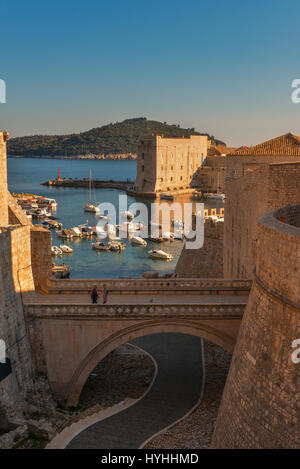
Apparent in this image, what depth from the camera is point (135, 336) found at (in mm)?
14391

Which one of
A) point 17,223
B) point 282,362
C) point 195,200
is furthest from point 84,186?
point 282,362

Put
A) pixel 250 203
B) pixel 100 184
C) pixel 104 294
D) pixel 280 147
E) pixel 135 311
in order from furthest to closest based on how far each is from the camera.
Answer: pixel 100 184 → pixel 280 147 → pixel 250 203 → pixel 104 294 → pixel 135 311

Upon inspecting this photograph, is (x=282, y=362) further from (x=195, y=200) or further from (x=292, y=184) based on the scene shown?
(x=195, y=200)

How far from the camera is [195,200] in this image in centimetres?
7538

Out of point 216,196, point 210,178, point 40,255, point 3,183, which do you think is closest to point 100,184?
point 210,178

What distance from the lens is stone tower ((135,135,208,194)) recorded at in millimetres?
77106

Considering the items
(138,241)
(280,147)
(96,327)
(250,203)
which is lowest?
(138,241)

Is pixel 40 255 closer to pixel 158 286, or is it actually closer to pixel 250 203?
pixel 158 286

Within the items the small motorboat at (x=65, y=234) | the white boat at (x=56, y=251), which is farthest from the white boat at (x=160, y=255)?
the small motorboat at (x=65, y=234)

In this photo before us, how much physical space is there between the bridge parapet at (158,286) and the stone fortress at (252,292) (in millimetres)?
659

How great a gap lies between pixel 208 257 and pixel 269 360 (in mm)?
15789

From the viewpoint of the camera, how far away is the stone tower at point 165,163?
253ft

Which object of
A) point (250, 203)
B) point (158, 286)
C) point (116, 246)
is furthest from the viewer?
point (116, 246)
